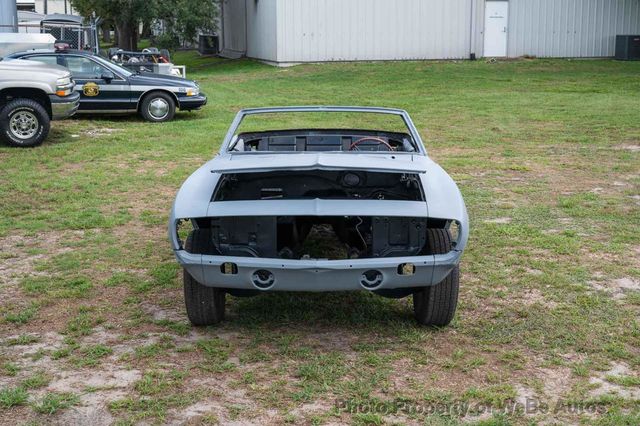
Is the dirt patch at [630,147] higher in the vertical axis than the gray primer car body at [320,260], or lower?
lower

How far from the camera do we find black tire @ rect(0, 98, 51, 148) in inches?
489

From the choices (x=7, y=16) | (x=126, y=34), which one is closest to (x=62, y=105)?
(x=7, y=16)

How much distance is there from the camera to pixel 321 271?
455 cm

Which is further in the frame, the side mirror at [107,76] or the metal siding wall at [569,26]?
the metal siding wall at [569,26]

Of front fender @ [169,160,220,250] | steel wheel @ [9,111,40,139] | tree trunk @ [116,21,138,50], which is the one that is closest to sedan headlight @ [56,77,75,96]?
steel wheel @ [9,111,40,139]

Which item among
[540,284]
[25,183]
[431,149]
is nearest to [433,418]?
[540,284]

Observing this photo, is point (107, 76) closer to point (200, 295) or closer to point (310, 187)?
point (310, 187)

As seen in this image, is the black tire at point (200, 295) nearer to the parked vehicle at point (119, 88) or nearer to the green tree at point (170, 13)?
the parked vehicle at point (119, 88)

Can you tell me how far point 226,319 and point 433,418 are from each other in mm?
1791

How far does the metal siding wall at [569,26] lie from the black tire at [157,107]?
19.0 m

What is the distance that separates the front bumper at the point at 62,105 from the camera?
12.6 meters

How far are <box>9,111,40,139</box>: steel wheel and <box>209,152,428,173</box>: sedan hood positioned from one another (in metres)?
7.90

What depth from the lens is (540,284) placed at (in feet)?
19.6

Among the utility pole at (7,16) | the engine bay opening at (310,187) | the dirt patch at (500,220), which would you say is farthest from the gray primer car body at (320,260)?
the utility pole at (7,16)
